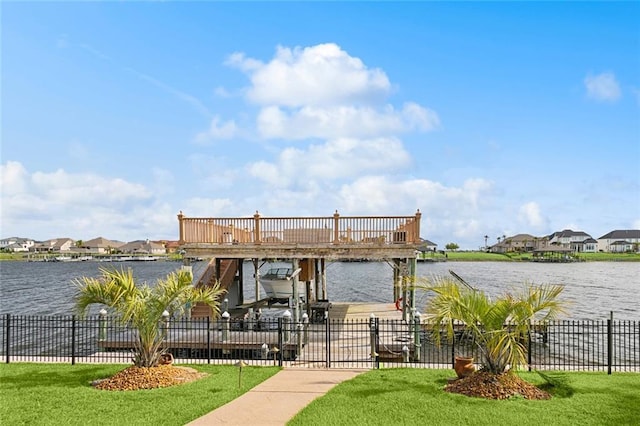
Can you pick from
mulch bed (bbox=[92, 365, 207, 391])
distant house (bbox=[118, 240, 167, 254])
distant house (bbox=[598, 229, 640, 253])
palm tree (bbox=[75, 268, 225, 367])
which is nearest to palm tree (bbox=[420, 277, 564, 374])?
mulch bed (bbox=[92, 365, 207, 391])

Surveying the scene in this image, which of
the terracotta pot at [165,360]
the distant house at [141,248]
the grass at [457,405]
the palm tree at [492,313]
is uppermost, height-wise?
the palm tree at [492,313]

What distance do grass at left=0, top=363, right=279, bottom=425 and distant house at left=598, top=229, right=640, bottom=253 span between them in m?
200

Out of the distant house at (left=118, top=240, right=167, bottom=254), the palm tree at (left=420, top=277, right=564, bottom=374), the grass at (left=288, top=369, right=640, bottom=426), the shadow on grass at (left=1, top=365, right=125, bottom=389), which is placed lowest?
the distant house at (left=118, top=240, right=167, bottom=254)

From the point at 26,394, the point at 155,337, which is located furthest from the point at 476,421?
the point at 26,394

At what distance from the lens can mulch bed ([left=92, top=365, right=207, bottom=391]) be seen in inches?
481

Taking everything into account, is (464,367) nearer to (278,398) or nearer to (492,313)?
(492,313)

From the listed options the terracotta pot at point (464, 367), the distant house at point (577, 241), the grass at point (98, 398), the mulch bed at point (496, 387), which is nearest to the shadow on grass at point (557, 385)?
the mulch bed at point (496, 387)

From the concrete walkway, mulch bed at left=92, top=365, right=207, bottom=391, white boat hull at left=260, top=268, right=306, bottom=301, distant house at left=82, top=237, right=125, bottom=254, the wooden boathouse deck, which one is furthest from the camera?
distant house at left=82, top=237, right=125, bottom=254

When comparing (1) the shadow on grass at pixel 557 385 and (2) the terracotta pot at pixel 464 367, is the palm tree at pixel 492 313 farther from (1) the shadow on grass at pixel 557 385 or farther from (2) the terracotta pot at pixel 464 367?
(1) the shadow on grass at pixel 557 385

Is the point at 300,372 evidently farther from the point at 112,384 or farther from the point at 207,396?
the point at 112,384

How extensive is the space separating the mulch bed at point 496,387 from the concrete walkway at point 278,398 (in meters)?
3.05

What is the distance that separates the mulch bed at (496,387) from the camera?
1123 centimetres

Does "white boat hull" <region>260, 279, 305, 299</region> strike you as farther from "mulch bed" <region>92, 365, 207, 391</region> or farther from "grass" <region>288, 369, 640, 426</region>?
"grass" <region>288, 369, 640, 426</region>

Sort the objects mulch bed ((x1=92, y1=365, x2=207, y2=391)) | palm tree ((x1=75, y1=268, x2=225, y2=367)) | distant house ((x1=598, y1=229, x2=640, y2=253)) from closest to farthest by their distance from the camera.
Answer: mulch bed ((x1=92, y1=365, x2=207, y2=391)) < palm tree ((x1=75, y1=268, x2=225, y2=367)) < distant house ((x1=598, y1=229, x2=640, y2=253))
